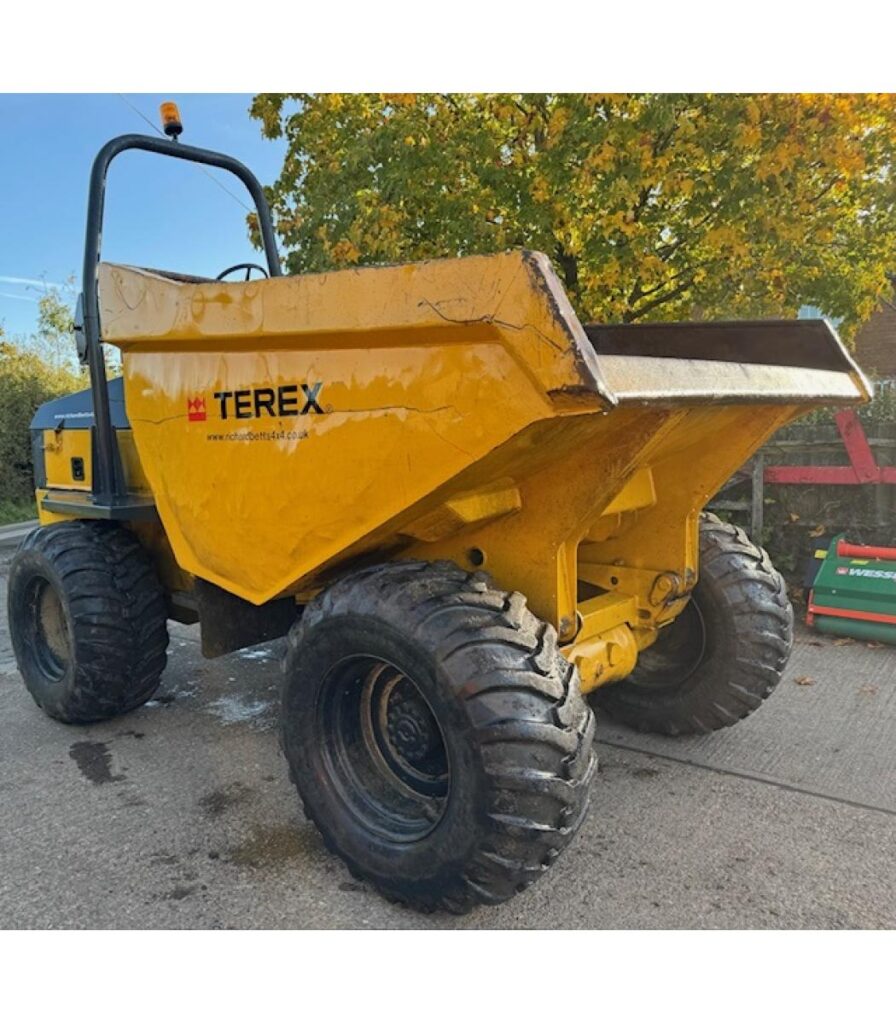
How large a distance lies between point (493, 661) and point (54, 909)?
1521mm

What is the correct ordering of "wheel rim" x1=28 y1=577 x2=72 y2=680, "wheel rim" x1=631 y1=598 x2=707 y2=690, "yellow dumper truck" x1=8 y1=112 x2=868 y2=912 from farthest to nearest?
"wheel rim" x1=28 y1=577 x2=72 y2=680, "wheel rim" x1=631 y1=598 x2=707 y2=690, "yellow dumper truck" x1=8 y1=112 x2=868 y2=912

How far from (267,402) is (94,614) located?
1.53 metres

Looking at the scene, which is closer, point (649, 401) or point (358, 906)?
point (649, 401)

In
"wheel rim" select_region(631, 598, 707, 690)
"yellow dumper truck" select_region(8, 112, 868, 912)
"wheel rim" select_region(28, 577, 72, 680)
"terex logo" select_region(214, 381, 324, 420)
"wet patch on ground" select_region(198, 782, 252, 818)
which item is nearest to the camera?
"yellow dumper truck" select_region(8, 112, 868, 912)

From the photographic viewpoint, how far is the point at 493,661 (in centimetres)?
210

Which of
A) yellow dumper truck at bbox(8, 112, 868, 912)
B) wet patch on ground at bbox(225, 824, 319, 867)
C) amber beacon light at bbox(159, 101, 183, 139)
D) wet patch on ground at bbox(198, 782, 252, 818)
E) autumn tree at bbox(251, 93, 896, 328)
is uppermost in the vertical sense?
autumn tree at bbox(251, 93, 896, 328)

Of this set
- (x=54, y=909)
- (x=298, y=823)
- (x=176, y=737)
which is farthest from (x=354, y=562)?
(x=176, y=737)

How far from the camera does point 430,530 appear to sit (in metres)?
2.44

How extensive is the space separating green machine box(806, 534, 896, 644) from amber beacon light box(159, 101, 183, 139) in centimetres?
431

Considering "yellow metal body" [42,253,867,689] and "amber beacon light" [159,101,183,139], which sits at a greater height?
"amber beacon light" [159,101,183,139]

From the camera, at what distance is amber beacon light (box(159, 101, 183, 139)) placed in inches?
137

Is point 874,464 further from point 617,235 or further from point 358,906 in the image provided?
point 358,906

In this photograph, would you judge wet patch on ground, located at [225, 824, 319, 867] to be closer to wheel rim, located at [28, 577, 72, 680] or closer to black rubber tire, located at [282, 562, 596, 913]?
black rubber tire, located at [282, 562, 596, 913]

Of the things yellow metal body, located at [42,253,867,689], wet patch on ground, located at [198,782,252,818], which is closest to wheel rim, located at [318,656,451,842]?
yellow metal body, located at [42,253,867,689]
